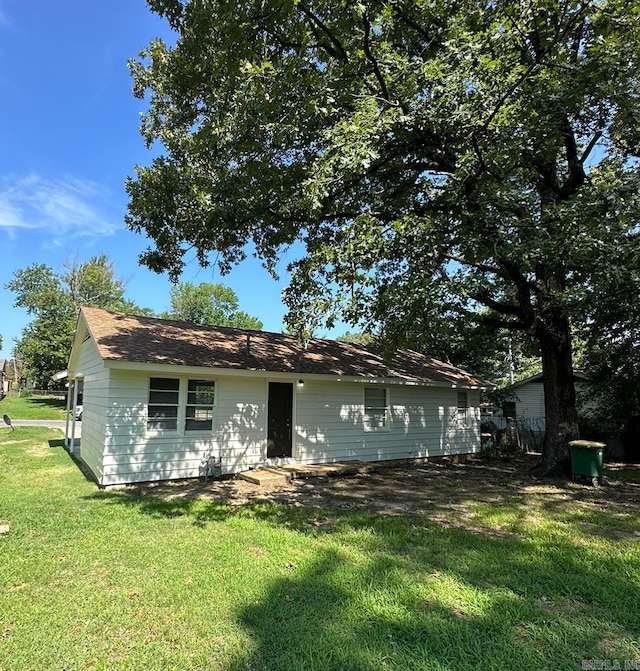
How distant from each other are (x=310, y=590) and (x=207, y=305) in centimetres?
4877

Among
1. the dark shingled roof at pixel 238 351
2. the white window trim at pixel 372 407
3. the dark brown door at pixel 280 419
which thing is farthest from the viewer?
the white window trim at pixel 372 407

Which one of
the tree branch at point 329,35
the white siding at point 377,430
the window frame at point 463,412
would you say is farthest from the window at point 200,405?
the window frame at point 463,412

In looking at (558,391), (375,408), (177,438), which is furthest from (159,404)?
(558,391)

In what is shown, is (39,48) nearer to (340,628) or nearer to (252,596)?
(252,596)

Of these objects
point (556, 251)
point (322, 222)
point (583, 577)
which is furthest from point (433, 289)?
point (583, 577)

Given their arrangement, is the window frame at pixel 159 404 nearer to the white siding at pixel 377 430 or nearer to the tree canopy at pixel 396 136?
the tree canopy at pixel 396 136

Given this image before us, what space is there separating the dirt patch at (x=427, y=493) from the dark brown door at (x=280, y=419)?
4.28 ft

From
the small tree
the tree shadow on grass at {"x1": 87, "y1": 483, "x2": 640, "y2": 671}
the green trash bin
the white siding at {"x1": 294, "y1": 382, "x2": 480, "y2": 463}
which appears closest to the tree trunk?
the green trash bin

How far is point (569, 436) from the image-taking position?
33.8ft

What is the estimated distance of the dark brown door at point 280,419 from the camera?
35.5ft

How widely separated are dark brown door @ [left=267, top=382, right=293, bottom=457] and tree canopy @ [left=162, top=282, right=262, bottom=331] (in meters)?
39.5

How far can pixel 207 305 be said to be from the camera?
166 feet

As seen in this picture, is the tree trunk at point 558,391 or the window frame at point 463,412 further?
the window frame at point 463,412

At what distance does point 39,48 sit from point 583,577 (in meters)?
13.2
